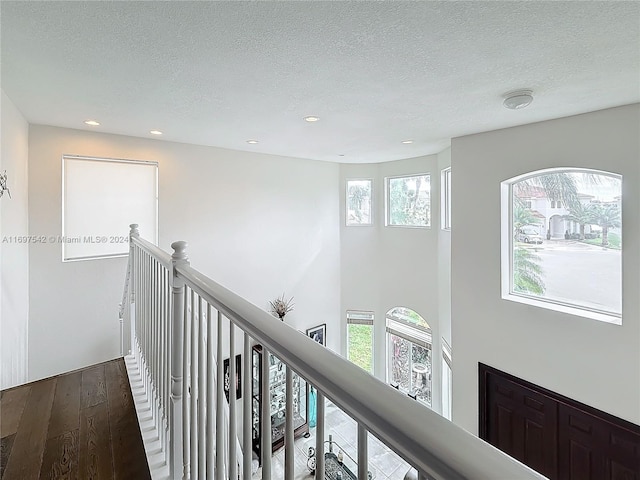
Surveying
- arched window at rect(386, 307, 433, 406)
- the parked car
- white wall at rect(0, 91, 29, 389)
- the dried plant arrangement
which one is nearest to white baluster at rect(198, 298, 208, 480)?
white wall at rect(0, 91, 29, 389)

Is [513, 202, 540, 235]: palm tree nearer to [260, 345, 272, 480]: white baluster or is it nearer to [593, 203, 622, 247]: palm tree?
[593, 203, 622, 247]: palm tree

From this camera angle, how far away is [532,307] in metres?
3.51

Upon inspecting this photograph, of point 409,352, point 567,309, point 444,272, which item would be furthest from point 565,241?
point 409,352

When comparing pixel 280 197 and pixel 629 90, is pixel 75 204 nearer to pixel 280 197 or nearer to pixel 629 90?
pixel 280 197

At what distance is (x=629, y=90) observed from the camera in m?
2.53

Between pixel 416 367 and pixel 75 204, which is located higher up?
pixel 75 204

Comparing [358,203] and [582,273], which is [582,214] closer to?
[582,273]

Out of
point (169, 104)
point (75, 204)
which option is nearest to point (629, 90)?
point (169, 104)

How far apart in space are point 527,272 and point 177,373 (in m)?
3.79

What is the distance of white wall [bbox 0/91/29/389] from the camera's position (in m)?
2.68

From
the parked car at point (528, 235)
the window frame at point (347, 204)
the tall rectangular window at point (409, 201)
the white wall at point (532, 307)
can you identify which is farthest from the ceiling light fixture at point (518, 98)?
the window frame at point (347, 204)

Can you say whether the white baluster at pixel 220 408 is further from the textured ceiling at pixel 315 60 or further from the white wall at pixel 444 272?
the white wall at pixel 444 272

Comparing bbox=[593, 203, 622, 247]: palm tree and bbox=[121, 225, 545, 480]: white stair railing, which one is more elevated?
bbox=[593, 203, 622, 247]: palm tree

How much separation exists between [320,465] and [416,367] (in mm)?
6702
